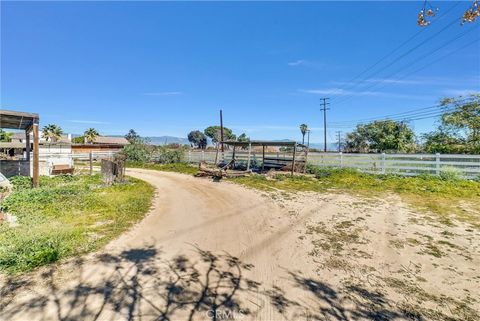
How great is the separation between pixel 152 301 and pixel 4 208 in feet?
21.7

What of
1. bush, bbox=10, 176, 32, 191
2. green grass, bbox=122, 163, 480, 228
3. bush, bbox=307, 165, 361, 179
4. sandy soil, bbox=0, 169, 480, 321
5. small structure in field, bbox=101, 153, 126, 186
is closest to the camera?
sandy soil, bbox=0, 169, 480, 321

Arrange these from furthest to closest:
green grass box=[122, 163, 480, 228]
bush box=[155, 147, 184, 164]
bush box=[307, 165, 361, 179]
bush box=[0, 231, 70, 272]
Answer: bush box=[155, 147, 184, 164]
bush box=[307, 165, 361, 179]
green grass box=[122, 163, 480, 228]
bush box=[0, 231, 70, 272]

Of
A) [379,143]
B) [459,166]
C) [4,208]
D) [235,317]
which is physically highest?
[379,143]

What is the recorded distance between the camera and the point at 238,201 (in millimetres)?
9258

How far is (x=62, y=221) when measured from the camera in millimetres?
6328

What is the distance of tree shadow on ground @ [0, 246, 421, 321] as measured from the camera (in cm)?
305

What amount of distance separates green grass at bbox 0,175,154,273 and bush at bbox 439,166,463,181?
522 inches

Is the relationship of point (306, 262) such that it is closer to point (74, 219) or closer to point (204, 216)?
point (204, 216)

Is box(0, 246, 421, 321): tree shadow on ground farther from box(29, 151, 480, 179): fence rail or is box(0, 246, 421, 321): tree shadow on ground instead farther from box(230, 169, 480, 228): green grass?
box(29, 151, 480, 179): fence rail

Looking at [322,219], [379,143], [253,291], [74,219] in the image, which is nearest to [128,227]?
[74,219]

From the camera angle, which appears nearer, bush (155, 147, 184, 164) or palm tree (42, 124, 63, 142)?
bush (155, 147, 184, 164)

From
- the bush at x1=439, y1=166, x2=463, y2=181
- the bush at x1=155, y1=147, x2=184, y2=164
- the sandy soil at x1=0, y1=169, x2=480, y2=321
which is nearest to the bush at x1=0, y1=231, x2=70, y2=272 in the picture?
the sandy soil at x1=0, y1=169, x2=480, y2=321

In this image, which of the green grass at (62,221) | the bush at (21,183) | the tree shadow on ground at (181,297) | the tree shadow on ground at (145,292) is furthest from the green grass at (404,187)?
the bush at (21,183)

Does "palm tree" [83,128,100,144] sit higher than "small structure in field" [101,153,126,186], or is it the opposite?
"palm tree" [83,128,100,144]
